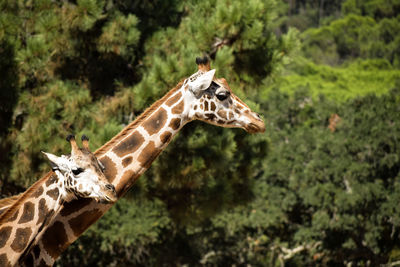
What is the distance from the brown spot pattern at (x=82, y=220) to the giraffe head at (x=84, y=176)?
0.51 m

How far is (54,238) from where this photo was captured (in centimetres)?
454

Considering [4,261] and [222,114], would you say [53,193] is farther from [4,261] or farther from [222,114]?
[222,114]

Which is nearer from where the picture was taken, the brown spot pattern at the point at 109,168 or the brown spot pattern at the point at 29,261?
the brown spot pattern at the point at 29,261

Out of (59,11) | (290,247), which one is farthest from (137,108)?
(290,247)

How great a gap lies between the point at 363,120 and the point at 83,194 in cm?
1739

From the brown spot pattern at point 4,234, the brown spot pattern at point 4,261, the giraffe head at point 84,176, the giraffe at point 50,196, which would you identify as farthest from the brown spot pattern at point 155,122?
the brown spot pattern at point 4,261

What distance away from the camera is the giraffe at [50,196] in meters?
4.04

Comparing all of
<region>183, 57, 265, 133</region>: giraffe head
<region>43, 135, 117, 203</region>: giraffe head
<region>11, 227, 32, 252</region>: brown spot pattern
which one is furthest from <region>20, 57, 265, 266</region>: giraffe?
<region>43, 135, 117, 203</region>: giraffe head

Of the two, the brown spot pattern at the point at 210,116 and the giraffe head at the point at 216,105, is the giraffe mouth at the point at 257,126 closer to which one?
the giraffe head at the point at 216,105

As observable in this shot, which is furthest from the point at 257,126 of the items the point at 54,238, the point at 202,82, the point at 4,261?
the point at 4,261

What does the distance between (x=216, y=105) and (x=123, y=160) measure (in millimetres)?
995

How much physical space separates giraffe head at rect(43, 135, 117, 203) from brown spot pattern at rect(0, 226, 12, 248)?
0.64 m

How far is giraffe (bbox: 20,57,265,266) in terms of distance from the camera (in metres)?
4.54

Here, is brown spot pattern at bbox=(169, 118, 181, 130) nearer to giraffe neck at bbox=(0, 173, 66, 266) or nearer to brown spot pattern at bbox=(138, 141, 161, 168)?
brown spot pattern at bbox=(138, 141, 161, 168)
